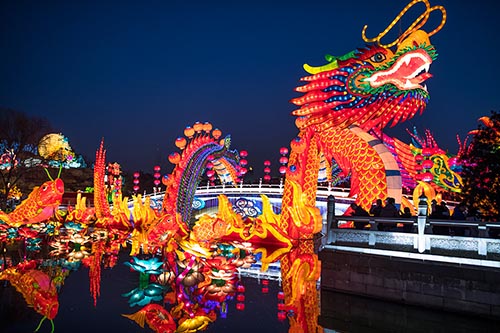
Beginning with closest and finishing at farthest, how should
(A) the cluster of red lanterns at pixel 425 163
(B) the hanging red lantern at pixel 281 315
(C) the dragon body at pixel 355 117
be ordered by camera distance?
(B) the hanging red lantern at pixel 281 315, (C) the dragon body at pixel 355 117, (A) the cluster of red lanterns at pixel 425 163

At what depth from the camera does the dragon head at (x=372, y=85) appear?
12984 mm

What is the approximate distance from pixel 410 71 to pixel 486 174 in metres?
3.79

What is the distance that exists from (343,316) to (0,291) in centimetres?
623

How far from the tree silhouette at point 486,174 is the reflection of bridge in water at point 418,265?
2.88m

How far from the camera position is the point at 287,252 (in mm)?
13539

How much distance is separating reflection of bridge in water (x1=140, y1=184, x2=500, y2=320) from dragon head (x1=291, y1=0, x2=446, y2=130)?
225 inches

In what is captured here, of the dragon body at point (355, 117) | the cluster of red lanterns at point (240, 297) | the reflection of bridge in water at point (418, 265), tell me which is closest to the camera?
the reflection of bridge in water at point (418, 265)

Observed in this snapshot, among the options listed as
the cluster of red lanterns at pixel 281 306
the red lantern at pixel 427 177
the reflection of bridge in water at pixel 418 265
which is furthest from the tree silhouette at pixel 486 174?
the red lantern at pixel 427 177

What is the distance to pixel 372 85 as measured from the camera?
13.6 metres

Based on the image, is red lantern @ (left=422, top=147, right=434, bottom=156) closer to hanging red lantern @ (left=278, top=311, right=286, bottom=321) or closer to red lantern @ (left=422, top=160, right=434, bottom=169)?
red lantern @ (left=422, top=160, right=434, bottom=169)

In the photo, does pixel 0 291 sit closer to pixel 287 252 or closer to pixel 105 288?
pixel 105 288

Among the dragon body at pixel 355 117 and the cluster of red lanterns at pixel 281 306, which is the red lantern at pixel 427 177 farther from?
the cluster of red lanterns at pixel 281 306

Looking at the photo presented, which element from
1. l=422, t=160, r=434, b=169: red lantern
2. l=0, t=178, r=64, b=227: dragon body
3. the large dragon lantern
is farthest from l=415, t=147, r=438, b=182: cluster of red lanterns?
l=0, t=178, r=64, b=227: dragon body

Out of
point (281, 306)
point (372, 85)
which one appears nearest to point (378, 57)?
point (372, 85)
